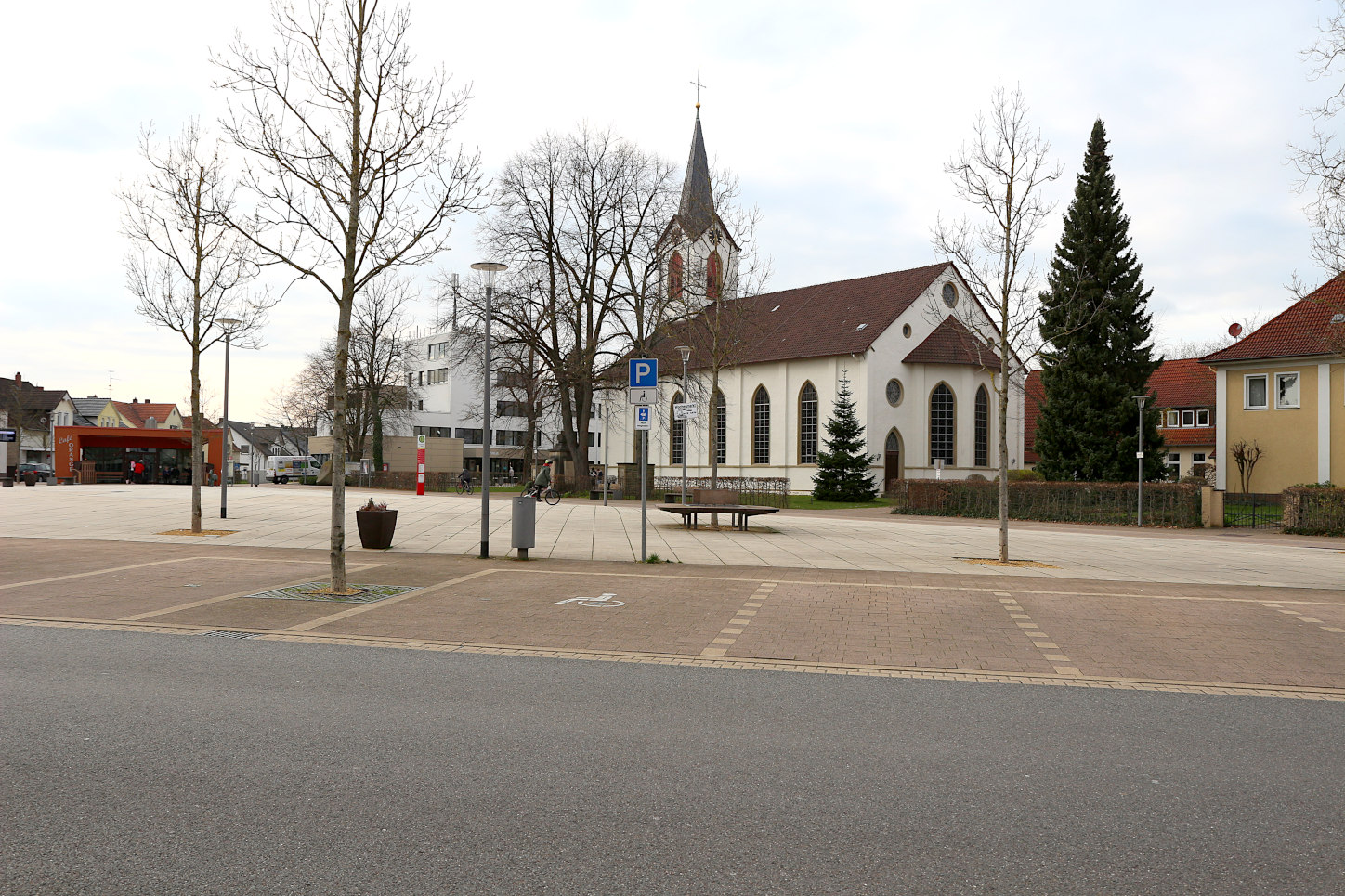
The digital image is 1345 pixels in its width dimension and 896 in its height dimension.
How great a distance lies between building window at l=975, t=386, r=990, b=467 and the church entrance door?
4.68 m

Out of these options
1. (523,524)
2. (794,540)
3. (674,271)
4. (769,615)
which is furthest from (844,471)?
(769,615)

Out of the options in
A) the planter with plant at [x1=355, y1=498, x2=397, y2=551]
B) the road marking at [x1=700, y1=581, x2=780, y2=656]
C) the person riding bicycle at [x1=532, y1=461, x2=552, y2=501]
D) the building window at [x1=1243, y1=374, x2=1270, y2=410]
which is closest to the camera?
the road marking at [x1=700, y1=581, x2=780, y2=656]

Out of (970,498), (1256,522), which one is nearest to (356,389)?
(970,498)

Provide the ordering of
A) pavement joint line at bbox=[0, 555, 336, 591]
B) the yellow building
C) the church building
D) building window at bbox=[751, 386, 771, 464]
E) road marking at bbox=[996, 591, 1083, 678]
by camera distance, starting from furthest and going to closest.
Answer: building window at bbox=[751, 386, 771, 464] < the church building < the yellow building < pavement joint line at bbox=[0, 555, 336, 591] < road marking at bbox=[996, 591, 1083, 678]

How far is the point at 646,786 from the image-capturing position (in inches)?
182

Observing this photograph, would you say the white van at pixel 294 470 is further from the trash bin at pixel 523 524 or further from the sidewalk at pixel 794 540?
the trash bin at pixel 523 524

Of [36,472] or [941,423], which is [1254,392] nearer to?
[941,423]

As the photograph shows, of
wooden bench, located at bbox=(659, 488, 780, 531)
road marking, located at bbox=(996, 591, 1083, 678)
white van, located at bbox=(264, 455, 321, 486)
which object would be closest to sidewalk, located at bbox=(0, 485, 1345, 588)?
wooden bench, located at bbox=(659, 488, 780, 531)

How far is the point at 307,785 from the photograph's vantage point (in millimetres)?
4547

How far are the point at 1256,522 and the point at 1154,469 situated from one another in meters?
10.1

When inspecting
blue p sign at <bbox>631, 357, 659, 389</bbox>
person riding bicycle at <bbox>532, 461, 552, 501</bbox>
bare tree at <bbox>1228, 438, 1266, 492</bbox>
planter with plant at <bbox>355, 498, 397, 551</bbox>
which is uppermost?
blue p sign at <bbox>631, 357, 659, 389</bbox>

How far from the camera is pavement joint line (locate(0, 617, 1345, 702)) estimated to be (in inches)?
284

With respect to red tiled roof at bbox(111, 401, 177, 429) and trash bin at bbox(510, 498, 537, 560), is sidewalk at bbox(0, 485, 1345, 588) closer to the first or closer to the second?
trash bin at bbox(510, 498, 537, 560)

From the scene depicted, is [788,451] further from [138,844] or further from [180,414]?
[180,414]
